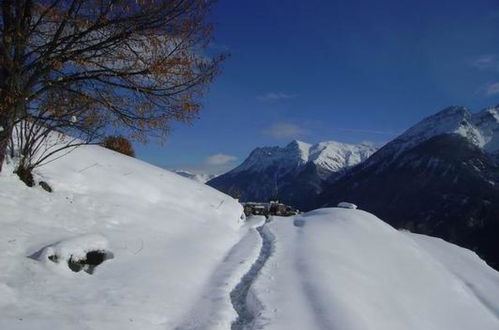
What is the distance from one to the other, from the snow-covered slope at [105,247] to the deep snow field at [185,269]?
4 centimetres

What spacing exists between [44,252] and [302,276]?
659cm

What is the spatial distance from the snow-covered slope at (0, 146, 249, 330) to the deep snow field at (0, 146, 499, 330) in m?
0.04

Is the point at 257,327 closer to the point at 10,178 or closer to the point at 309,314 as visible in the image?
the point at 309,314

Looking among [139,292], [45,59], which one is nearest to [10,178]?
[45,59]

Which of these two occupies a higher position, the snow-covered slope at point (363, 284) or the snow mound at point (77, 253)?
the snow mound at point (77, 253)

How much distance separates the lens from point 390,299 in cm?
1370

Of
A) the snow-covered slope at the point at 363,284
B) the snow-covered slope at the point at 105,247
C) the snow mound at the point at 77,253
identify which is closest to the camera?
the snow-covered slope at the point at 105,247

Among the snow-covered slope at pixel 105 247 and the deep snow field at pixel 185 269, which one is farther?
the deep snow field at pixel 185 269

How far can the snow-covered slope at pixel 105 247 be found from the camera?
27.6 ft

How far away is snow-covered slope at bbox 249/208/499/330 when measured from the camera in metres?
10.7

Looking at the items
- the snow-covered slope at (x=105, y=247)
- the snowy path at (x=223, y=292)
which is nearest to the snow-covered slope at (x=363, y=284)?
the snowy path at (x=223, y=292)

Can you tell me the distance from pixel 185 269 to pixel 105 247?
199cm

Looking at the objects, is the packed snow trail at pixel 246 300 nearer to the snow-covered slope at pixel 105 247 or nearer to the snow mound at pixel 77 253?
the snow-covered slope at pixel 105 247

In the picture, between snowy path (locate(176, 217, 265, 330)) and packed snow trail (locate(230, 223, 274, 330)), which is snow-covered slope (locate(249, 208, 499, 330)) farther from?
snowy path (locate(176, 217, 265, 330))
